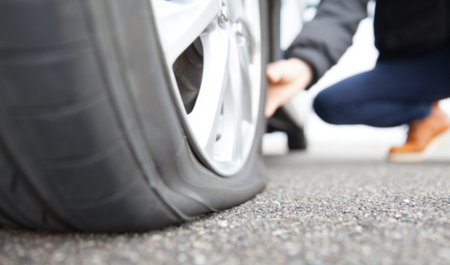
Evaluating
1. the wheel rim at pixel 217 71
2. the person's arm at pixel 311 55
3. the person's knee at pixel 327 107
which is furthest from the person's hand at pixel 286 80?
the person's knee at pixel 327 107

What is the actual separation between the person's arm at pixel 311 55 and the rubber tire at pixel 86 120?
2.22 feet

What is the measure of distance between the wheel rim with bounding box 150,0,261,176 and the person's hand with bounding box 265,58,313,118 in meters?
0.12

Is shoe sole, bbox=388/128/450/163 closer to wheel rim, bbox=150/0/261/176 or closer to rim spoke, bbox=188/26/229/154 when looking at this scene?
wheel rim, bbox=150/0/261/176

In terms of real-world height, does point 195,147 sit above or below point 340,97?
above

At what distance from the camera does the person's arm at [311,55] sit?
1108 mm

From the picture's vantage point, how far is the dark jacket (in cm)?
115

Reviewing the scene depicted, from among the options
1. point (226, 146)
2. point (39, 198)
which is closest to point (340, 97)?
point (226, 146)

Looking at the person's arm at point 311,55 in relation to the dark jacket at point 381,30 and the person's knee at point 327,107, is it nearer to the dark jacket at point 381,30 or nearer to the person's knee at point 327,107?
the dark jacket at point 381,30

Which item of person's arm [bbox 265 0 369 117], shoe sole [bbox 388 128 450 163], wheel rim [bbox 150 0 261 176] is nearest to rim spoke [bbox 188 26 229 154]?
wheel rim [bbox 150 0 261 176]

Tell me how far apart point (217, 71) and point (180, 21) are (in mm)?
175

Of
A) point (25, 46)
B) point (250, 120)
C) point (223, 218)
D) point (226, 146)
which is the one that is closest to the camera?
point (25, 46)

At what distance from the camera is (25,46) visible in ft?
1.15

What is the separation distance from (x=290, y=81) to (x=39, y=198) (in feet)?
2.94

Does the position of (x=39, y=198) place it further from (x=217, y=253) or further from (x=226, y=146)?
(x=226, y=146)
